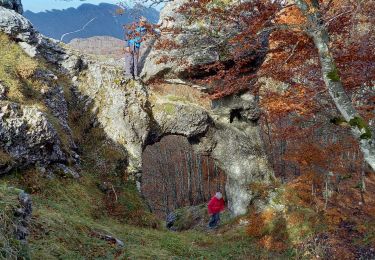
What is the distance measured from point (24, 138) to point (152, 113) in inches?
250

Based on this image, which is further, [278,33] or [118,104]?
[118,104]

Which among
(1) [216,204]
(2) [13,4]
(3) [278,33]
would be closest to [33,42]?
(2) [13,4]

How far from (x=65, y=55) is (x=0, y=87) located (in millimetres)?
5187

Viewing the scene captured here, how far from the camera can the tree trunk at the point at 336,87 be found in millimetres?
7141

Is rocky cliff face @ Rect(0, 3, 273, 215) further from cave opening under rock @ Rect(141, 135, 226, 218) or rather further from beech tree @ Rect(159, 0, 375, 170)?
cave opening under rock @ Rect(141, 135, 226, 218)

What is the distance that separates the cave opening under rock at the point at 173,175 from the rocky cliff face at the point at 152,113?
17.1m

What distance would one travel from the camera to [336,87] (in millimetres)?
7340

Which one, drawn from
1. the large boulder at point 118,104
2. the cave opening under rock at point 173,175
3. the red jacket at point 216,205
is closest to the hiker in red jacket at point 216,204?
the red jacket at point 216,205

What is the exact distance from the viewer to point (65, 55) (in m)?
15.9

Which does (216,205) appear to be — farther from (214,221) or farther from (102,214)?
(102,214)

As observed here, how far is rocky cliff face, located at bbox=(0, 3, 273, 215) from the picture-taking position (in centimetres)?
1438

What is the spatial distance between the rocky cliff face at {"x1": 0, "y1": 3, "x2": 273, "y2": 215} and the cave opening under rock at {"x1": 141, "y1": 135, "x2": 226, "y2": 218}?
675 inches

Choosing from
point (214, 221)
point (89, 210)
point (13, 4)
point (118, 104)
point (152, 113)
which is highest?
point (13, 4)

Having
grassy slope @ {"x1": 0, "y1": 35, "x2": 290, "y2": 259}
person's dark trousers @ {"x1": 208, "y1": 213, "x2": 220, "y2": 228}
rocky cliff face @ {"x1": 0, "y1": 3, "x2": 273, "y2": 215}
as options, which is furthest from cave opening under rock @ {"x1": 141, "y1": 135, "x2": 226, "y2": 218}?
grassy slope @ {"x1": 0, "y1": 35, "x2": 290, "y2": 259}
